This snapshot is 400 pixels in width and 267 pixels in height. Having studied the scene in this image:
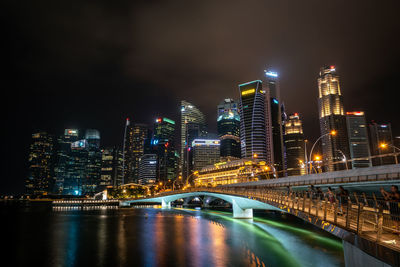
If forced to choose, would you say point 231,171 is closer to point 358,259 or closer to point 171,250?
point 171,250

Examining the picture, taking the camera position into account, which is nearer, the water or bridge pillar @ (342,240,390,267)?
bridge pillar @ (342,240,390,267)

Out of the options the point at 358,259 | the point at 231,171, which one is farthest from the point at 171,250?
the point at 231,171

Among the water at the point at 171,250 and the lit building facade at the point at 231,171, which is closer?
the water at the point at 171,250

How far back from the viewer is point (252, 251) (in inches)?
968

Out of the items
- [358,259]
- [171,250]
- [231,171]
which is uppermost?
[231,171]

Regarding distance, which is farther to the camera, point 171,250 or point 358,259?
point 171,250

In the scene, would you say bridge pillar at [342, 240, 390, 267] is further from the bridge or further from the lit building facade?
the lit building facade

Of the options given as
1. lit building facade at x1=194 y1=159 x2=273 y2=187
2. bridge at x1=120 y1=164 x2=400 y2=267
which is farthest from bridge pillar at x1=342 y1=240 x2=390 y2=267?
lit building facade at x1=194 y1=159 x2=273 y2=187

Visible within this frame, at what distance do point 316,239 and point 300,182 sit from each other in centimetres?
789

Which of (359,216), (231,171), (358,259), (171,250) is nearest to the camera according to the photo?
(359,216)

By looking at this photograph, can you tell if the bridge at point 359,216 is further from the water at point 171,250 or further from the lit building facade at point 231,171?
the lit building facade at point 231,171

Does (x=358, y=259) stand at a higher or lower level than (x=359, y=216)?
lower

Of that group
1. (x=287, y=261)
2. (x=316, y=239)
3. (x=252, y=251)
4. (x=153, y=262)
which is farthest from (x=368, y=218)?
(x=316, y=239)

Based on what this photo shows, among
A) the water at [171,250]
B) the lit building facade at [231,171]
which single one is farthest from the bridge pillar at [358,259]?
the lit building facade at [231,171]
